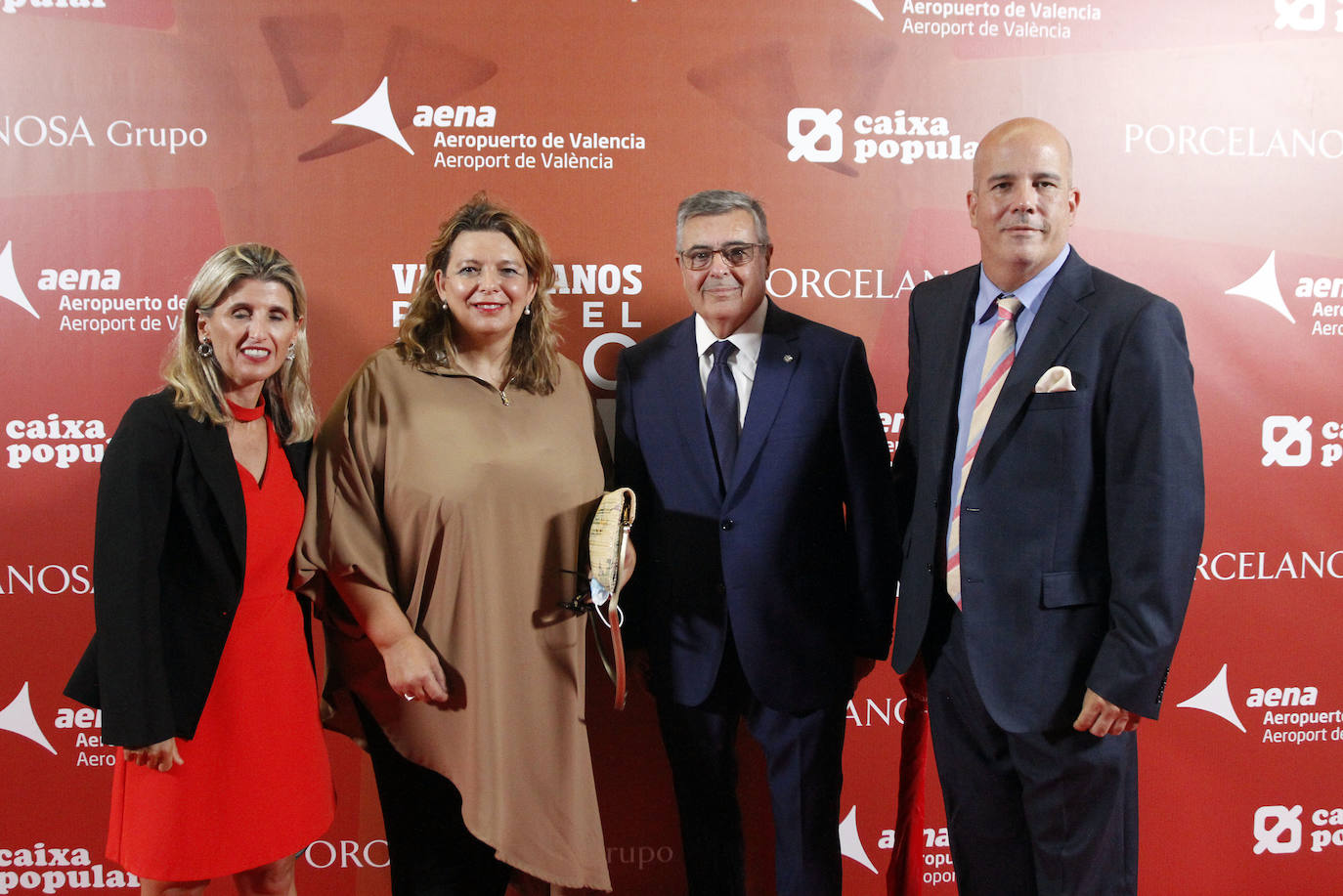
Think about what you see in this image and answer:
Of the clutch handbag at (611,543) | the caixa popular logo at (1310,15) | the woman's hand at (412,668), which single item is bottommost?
the woman's hand at (412,668)

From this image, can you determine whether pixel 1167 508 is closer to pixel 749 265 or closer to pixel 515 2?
pixel 749 265

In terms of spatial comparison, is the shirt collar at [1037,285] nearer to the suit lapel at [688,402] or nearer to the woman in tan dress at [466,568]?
the suit lapel at [688,402]

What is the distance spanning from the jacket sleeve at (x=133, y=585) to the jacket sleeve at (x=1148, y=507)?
195 cm

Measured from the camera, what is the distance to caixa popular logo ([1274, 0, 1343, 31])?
2840mm

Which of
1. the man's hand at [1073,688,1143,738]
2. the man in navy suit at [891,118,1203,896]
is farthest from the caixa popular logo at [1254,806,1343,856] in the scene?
the man's hand at [1073,688,1143,738]

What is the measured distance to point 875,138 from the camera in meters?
2.76

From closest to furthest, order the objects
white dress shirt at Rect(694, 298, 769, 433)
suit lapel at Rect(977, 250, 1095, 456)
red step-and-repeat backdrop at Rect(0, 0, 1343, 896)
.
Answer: suit lapel at Rect(977, 250, 1095, 456), white dress shirt at Rect(694, 298, 769, 433), red step-and-repeat backdrop at Rect(0, 0, 1343, 896)

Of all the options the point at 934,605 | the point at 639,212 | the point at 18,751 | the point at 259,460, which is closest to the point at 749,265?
the point at 639,212

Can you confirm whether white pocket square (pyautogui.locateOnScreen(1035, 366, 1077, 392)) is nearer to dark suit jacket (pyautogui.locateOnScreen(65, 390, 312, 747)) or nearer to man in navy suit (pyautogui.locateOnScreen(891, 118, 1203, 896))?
man in navy suit (pyautogui.locateOnScreen(891, 118, 1203, 896))

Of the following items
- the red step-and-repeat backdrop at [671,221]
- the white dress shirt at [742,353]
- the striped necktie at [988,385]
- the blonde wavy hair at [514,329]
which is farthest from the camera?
the red step-and-repeat backdrop at [671,221]

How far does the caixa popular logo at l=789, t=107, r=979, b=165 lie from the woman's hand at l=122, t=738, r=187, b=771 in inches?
88.9

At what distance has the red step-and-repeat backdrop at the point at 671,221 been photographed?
264 cm

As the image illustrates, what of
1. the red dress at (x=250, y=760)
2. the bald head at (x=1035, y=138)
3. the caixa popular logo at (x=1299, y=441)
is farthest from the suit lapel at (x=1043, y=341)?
the red dress at (x=250, y=760)

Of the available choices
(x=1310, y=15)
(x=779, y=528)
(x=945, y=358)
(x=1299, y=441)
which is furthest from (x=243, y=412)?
(x=1310, y=15)
